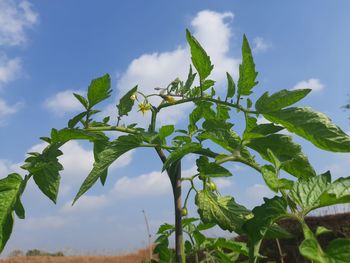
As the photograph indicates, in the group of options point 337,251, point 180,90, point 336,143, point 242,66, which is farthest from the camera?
point 180,90

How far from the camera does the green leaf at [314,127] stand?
2.14ft

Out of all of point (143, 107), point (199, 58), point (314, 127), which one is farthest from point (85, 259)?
point (314, 127)

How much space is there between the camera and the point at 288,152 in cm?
70

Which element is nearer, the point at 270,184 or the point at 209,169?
the point at 270,184

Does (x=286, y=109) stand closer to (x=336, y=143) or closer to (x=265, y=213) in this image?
(x=336, y=143)

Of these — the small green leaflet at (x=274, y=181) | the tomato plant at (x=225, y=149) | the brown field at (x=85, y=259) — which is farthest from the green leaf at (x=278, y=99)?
the brown field at (x=85, y=259)

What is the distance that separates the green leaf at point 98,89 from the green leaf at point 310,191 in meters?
0.41

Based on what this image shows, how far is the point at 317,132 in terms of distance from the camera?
0.67 m

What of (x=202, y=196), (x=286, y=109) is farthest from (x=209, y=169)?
(x=286, y=109)

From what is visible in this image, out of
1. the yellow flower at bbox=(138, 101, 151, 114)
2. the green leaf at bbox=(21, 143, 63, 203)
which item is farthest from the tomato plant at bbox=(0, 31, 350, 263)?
the yellow flower at bbox=(138, 101, 151, 114)

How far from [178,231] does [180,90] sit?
29 cm

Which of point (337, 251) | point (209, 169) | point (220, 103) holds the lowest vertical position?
point (337, 251)

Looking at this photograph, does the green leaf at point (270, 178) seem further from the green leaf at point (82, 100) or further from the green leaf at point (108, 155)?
the green leaf at point (82, 100)

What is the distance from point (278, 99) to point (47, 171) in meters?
0.38
